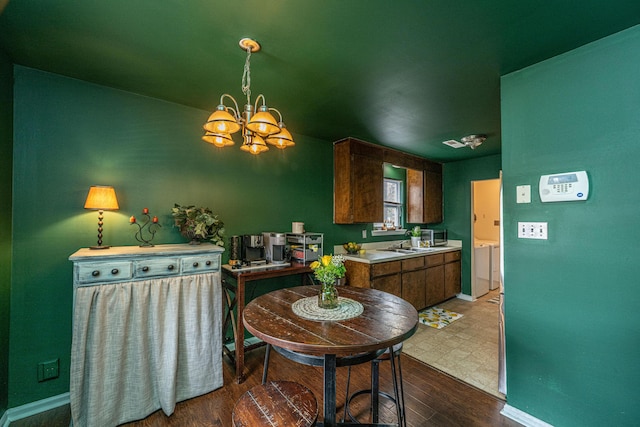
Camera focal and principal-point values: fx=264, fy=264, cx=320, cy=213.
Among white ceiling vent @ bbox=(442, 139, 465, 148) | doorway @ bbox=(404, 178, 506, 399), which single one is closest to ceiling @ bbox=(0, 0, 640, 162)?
doorway @ bbox=(404, 178, 506, 399)

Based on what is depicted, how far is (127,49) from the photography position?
5.45 feet

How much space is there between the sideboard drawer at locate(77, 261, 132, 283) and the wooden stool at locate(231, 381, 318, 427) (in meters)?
1.24

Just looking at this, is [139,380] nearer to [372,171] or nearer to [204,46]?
[204,46]

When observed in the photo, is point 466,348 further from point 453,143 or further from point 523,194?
point 453,143

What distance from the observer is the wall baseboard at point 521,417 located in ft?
5.70

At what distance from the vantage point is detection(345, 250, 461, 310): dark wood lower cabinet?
3253mm

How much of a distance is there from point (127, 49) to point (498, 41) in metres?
2.28

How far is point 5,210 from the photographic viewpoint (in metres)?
1.75

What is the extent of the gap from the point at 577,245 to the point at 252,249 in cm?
252

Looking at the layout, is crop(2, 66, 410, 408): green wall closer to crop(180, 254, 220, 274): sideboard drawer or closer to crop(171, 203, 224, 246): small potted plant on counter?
crop(171, 203, 224, 246): small potted plant on counter

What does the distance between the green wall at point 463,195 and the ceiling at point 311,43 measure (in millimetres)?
2221

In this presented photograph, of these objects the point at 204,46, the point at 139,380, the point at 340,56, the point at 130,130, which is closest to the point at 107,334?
the point at 139,380

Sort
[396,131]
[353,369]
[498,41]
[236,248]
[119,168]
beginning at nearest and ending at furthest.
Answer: [498,41], [119,168], [353,369], [236,248], [396,131]

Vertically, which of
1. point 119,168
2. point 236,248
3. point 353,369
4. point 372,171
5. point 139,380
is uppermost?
point 372,171
